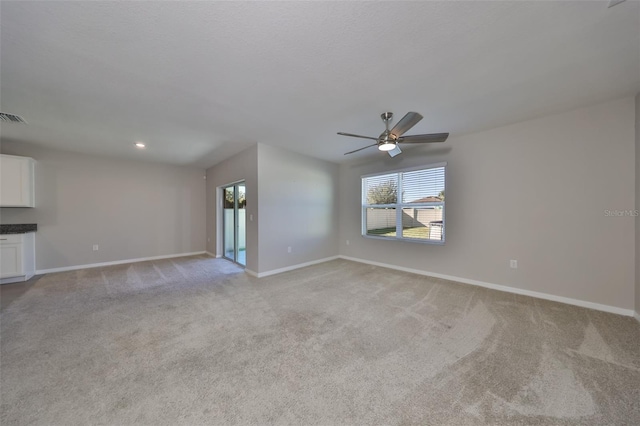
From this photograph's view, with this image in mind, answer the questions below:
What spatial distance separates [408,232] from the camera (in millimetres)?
4348

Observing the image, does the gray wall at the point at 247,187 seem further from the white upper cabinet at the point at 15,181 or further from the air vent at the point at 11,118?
the white upper cabinet at the point at 15,181

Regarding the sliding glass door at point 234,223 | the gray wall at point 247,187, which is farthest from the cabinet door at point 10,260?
the sliding glass door at point 234,223

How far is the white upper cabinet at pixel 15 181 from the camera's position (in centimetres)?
364

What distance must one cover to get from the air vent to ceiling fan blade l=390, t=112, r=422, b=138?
4784 millimetres

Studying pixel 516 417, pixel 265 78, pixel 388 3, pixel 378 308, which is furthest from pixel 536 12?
pixel 378 308

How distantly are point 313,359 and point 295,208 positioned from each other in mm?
3164

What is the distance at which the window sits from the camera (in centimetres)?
396

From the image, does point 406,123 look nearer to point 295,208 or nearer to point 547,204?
point 547,204

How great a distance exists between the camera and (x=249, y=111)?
2744 millimetres

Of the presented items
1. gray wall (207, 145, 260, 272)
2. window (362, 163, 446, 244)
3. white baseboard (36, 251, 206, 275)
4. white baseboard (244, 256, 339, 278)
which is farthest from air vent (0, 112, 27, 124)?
window (362, 163, 446, 244)

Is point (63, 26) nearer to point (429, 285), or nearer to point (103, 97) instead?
point (103, 97)

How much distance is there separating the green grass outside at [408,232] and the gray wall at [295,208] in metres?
1.20

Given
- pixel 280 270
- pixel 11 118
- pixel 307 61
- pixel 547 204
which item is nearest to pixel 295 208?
pixel 280 270

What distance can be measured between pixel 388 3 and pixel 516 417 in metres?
2.66
